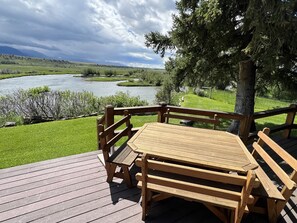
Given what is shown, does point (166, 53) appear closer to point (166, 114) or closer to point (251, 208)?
point (166, 114)

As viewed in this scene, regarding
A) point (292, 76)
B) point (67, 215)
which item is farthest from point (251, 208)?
point (292, 76)

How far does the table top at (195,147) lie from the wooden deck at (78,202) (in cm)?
73

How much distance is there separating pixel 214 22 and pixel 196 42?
1.00 metres

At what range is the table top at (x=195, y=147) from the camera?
2252 millimetres

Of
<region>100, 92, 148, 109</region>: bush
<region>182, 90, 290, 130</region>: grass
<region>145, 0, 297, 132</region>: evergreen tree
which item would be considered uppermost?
<region>145, 0, 297, 132</region>: evergreen tree

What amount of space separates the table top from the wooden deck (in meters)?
0.73

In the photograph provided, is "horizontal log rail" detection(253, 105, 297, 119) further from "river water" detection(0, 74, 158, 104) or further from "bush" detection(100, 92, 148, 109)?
"river water" detection(0, 74, 158, 104)

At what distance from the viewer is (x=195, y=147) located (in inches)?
104

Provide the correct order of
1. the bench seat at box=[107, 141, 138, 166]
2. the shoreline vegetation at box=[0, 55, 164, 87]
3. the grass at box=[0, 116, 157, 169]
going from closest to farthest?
the bench seat at box=[107, 141, 138, 166] < the grass at box=[0, 116, 157, 169] < the shoreline vegetation at box=[0, 55, 164, 87]

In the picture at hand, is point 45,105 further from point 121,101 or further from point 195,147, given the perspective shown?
point 195,147

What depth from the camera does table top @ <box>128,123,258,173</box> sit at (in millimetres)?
2252

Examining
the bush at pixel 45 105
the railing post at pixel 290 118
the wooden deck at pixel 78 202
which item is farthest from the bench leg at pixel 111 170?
the bush at pixel 45 105

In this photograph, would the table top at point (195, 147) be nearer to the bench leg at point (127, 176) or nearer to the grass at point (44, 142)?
the bench leg at point (127, 176)

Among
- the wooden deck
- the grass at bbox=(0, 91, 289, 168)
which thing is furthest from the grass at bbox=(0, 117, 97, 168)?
the wooden deck
